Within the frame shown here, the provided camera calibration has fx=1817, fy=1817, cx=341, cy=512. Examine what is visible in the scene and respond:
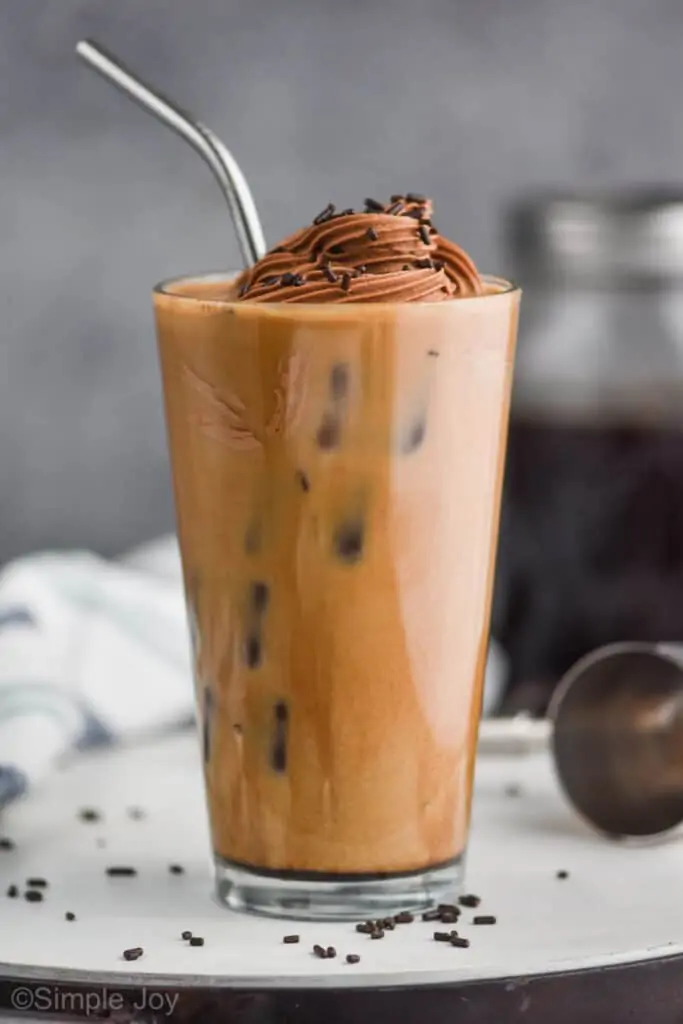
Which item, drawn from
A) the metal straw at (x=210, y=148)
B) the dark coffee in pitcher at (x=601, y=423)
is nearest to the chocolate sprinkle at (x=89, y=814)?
the metal straw at (x=210, y=148)

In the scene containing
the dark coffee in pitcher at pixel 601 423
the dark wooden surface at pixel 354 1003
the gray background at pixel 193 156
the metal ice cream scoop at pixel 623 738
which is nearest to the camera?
the dark wooden surface at pixel 354 1003

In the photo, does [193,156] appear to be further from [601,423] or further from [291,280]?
[291,280]

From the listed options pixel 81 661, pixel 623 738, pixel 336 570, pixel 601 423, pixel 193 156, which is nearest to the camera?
pixel 336 570

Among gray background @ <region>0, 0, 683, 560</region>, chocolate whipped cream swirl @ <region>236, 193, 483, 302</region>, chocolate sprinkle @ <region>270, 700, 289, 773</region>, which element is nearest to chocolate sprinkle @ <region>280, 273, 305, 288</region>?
chocolate whipped cream swirl @ <region>236, 193, 483, 302</region>

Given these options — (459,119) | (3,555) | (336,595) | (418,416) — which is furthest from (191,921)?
(459,119)

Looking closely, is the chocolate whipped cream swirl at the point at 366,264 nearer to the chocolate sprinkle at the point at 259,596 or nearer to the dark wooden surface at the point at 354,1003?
the chocolate sprinkle at the point at 259,596

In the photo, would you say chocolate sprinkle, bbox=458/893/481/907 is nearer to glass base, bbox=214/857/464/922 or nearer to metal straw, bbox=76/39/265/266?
glass base, bbox=214/857/464/922

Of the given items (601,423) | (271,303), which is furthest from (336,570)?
(601,423)
